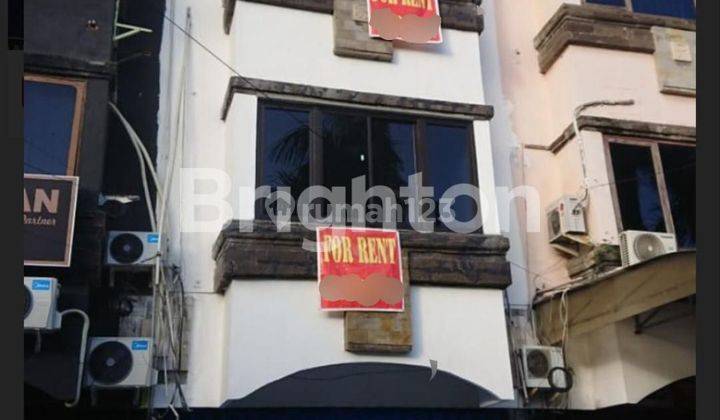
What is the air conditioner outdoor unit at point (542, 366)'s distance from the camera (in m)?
7.52

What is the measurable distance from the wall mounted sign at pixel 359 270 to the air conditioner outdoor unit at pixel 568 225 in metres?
2.10

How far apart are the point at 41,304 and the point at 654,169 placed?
6.53 m

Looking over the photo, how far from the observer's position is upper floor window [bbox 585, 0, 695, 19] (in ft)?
30.6

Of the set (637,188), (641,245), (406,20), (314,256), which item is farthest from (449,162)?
(637,188)

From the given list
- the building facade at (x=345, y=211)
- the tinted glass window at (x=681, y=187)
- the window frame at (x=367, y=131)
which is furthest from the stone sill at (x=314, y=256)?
the tinted glass window at (x=681, y=187)

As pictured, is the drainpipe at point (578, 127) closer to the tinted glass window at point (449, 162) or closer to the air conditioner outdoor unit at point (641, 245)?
the air conditioner outdoor unit at point (641, 245)

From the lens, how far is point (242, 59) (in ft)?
24.4

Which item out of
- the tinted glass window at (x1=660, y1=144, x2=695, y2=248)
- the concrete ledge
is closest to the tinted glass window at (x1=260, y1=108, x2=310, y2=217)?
the concrete ledge

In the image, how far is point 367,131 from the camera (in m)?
7.53

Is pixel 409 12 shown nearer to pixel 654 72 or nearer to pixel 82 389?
pixel 654 72

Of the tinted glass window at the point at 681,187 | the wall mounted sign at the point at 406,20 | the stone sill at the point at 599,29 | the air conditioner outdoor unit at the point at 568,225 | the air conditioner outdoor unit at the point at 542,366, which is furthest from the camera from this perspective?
the stone sill at the point at 599,29

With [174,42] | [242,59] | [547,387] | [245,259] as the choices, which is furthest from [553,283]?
[174,42]

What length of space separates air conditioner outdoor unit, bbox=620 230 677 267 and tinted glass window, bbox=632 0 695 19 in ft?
10.7

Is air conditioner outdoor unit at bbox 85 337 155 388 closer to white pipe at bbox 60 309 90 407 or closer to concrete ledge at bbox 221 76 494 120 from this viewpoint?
white pipe at bbox 60 309 90 407
